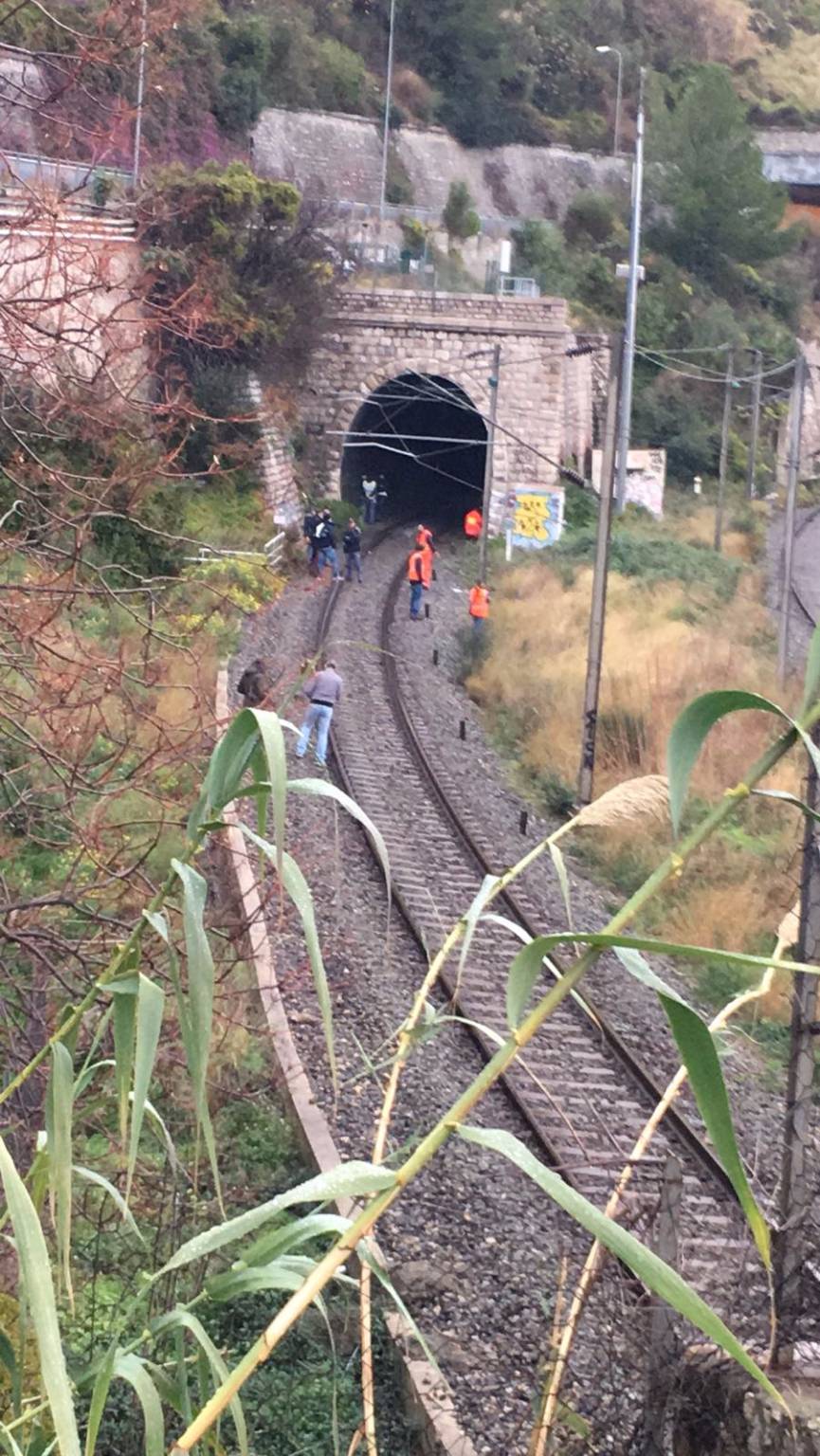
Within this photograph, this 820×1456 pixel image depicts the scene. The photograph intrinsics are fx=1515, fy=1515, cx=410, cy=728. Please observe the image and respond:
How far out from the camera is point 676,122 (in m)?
54.3

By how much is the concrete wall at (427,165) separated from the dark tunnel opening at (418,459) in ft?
23.3

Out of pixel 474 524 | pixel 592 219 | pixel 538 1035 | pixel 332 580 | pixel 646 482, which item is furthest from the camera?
pixel 592 219

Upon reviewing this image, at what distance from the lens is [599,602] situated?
17391mm

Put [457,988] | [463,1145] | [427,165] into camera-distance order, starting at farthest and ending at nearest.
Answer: [427,165]
[463,1145]
[457,988]

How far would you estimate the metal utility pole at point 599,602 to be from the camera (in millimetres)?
17016

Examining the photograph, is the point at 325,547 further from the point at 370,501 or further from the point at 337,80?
the point at 337,80

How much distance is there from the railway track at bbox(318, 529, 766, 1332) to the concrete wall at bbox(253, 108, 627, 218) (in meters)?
30.9

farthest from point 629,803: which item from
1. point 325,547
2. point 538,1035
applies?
point 325,547

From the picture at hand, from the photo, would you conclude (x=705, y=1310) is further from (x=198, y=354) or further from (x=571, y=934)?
(x=198, y=354)

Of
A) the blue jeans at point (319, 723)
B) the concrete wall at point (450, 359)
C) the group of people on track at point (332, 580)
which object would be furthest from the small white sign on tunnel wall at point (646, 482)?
the blue jeans at point (319, 723)

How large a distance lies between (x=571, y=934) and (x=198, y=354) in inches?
1257

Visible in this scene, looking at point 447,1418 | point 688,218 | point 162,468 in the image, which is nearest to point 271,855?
point 447,1418

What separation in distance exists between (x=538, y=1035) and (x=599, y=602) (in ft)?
25.2

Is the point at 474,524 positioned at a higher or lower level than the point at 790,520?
lower
